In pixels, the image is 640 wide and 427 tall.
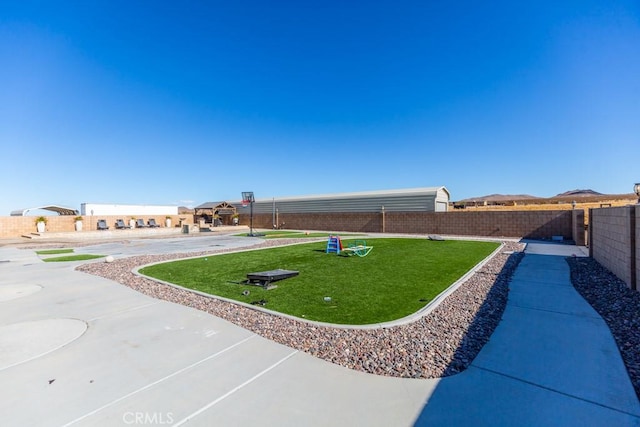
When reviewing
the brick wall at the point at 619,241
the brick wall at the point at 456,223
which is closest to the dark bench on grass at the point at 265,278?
the brick wall at the point at 619,241

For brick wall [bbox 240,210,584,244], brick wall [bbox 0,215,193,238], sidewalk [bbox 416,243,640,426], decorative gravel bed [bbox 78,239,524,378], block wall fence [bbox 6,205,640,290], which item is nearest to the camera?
sidewalk [bbox 416,243,640,426]

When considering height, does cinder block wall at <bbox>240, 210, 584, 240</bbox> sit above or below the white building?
below

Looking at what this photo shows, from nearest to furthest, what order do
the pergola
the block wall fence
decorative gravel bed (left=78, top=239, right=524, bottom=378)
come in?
decorative gravel bed (left=78, top=239, right=524, bottom=378) → the block wall fence → the pergola

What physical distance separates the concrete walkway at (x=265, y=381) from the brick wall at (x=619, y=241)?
2.53m

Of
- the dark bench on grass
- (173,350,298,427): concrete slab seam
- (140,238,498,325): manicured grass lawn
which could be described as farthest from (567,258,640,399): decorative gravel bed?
the dark bench on grass

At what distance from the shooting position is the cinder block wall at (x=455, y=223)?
17.4 m

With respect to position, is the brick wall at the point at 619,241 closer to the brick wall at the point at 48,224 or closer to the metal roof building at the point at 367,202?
the metal roof building at the point at 367,202

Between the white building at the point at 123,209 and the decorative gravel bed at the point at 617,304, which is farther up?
the white building at the point at 123,209

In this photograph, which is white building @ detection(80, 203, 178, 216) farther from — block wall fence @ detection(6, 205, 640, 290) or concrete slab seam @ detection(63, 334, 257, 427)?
concrete slab seam @ detection(63, 334, 257, 427)

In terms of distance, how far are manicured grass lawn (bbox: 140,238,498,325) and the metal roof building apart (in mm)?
12449

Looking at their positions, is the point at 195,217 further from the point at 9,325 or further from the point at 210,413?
the point at 210,413

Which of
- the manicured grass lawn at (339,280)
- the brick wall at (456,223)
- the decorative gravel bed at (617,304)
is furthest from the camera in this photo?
the brick wall at (456,223)

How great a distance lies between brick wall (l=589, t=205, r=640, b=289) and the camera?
582 centimetres

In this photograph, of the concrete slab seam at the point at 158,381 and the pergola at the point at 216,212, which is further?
the pergola at the point at 216,212
